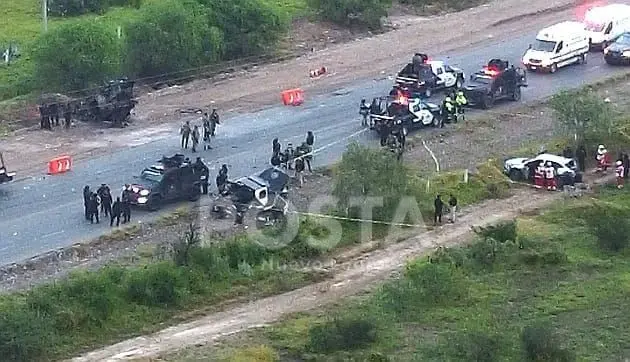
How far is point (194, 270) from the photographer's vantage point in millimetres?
37500

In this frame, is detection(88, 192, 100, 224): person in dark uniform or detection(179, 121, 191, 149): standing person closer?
detection(88, 192, 100, 224): person in dark uniform

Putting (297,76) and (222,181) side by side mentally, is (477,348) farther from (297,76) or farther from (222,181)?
(297,76)

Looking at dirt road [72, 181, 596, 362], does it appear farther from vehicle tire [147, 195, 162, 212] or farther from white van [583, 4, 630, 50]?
white van [583, 4, 630, 50]

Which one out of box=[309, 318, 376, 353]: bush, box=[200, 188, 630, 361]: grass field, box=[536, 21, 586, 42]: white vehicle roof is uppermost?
box=[536, 21, 586, 42]: white vehicle roof

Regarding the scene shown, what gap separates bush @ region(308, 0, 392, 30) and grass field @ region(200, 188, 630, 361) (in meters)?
26.0

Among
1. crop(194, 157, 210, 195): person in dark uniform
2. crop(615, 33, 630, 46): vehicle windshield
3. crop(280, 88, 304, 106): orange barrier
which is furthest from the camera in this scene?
crop(615, 33, 630, 46): vehicle windshield

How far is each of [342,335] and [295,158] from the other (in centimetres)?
1440

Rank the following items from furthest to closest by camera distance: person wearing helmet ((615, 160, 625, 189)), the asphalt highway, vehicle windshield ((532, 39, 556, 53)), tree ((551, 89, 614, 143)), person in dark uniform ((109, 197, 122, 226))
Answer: vehicle windshield ((532, 39, 556, 53)), tree ((551, 89, 614, 143)), person wearing helmet ((615, 160, 625, 189)), person in dark uniform ((109, 197, 122, 226)), the asphalt highway

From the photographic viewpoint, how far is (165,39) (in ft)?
189

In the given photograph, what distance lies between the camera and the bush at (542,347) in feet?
108

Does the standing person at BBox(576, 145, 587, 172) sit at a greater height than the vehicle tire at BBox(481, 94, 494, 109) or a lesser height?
lesser

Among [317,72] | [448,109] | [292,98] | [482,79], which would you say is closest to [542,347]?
A: [448,109]

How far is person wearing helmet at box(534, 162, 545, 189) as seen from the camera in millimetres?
46656

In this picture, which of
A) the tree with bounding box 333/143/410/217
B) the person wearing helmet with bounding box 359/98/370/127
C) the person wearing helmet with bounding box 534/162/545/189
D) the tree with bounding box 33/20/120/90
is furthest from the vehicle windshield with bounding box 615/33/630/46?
the tree with bounding box 333/143/410/217
